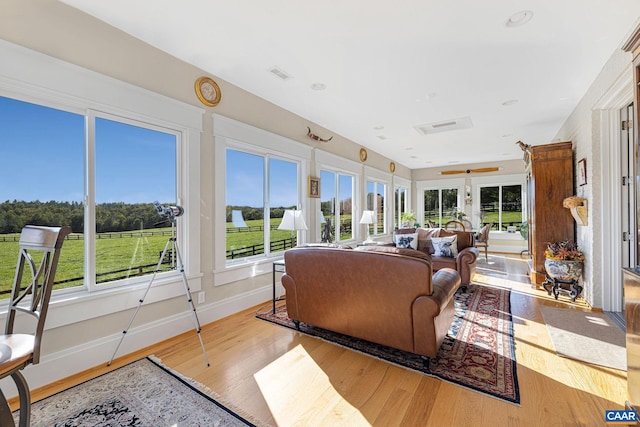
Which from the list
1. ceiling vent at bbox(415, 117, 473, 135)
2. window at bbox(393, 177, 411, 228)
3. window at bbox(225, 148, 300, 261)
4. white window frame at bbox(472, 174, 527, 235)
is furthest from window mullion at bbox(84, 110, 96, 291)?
white window frame at bbox(472, 174, 527, 235)

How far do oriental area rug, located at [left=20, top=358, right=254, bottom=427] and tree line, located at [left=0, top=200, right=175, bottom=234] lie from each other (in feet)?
3.84

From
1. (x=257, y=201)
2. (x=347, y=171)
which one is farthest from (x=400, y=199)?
(x=257, y=201)

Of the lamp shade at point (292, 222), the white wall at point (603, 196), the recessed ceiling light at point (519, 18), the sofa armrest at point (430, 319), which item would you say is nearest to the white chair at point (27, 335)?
the sofa armrest at point (430, 319)

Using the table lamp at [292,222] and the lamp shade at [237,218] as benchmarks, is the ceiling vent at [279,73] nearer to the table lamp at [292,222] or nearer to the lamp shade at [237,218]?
the table lamp at [292,222]

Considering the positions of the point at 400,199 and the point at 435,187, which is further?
the point at 435,187

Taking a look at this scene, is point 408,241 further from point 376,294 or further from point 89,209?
point 89,209

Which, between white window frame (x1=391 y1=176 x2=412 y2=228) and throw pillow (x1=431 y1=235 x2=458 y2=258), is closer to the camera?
throw pillow (x1=431 y1=235 x2=458 y2=258)

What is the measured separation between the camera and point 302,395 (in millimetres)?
1843

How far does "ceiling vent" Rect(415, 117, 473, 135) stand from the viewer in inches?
182

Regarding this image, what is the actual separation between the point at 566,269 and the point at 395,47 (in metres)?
3.53

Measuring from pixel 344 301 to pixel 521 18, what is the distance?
2687 millimetres

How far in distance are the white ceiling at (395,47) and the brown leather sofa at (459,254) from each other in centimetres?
199

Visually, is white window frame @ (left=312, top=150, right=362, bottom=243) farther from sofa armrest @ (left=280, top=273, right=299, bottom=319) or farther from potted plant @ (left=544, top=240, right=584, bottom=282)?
potted plant @ (left=544, top=240, right=584, bottom=282)

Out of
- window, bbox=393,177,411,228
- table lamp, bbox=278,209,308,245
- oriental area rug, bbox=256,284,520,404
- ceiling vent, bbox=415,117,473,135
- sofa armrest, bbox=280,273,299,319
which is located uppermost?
ceiling vent, bbox=415,117,473,135
